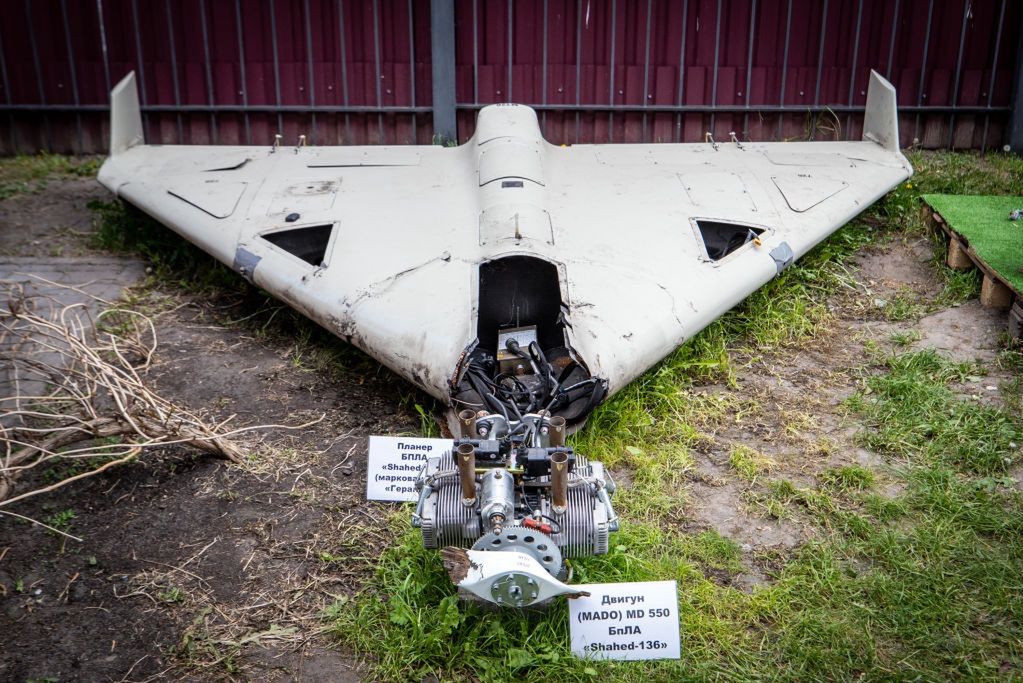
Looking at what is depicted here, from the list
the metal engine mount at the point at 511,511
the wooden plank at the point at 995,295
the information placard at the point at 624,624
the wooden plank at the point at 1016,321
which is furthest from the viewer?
the wooden plank at the point at 995,295

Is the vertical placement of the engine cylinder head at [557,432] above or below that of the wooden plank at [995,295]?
above

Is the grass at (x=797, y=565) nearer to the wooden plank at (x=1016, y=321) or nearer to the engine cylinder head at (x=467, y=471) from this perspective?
the wooden plank at (x=1016, y=321)

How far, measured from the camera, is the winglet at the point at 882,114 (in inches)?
302

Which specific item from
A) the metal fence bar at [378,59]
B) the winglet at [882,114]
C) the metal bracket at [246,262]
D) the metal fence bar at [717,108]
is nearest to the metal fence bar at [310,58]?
the metal fence bar at [378,59]

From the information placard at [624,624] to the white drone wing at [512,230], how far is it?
130 cm

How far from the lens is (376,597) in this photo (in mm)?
4137

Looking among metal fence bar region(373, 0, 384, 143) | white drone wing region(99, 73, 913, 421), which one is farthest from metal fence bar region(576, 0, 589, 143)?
white drone wing region(99, 73, 913, 421)

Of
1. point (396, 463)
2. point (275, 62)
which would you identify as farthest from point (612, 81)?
point (396, 463)

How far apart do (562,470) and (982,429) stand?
3093 millimetres

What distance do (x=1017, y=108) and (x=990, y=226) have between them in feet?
12.1

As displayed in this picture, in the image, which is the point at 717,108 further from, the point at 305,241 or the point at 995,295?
the point at 305,241

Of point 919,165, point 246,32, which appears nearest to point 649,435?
point 919,165

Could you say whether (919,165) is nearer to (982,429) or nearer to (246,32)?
(982,429)

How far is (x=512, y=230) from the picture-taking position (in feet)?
19.4
